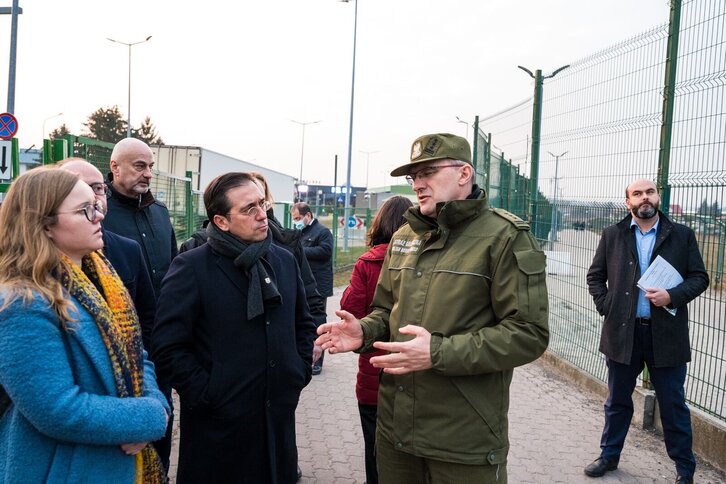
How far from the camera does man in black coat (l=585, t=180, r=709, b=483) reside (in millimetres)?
4285

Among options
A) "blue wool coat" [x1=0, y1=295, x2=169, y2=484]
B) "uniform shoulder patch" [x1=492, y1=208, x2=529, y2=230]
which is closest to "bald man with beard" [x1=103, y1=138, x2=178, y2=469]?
"blue wool coat" [x1=0, y1=295, x2=169, y2=484]

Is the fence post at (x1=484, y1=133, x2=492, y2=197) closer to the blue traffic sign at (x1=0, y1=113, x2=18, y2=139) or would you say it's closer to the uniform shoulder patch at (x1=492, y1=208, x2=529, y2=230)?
the uniform shoulder patch at (x1=492, y1=208, x2=529, y2=230)

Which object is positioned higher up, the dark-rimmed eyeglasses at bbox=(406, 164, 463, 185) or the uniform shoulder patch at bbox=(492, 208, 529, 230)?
the dark-rimmed eyeglasses at bbox=(406, 164, 463, 185)

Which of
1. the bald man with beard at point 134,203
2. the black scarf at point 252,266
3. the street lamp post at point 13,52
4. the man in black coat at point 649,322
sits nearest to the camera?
the black scarf at point 252,266

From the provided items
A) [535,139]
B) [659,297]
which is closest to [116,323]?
[659,297]

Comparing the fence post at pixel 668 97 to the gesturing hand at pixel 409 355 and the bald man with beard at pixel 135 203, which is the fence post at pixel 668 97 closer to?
the gesturing hand at pixel 409 355

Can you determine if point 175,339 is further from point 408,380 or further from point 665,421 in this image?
point 665,421

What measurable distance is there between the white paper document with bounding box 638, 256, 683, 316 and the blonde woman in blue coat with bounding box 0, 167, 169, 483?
3.40 m

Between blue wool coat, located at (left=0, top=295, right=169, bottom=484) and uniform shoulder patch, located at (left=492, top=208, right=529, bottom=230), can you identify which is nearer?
blue wool coat, located at (left=0, top=295, right=169, bottom=484)

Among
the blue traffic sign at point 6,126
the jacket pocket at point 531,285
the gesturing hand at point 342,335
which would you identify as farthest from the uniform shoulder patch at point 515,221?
the blue traffic sign at point 6,126

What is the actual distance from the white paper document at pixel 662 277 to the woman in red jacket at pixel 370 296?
1786 mm

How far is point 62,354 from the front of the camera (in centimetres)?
194

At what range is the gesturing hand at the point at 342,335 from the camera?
2.75 meters

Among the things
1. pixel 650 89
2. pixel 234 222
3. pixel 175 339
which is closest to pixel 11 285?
pixel 175 339
